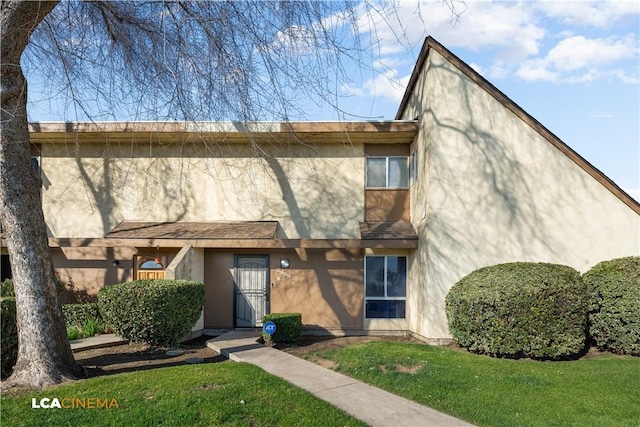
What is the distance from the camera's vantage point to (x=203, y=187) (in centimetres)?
1414

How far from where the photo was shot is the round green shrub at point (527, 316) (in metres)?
9.48

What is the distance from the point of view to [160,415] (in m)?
5.82

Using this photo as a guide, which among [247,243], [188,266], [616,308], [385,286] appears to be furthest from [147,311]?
[616,308]

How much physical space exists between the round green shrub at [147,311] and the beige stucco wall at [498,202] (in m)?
5.90

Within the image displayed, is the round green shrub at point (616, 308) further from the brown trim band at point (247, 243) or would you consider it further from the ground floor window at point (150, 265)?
the ground floor window at point (150, 265)

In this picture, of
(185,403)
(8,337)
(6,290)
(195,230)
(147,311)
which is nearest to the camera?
(185,403)

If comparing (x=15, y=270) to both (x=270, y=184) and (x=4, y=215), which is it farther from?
(x=270, y=184)

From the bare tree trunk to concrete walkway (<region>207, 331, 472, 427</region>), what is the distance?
330 cm

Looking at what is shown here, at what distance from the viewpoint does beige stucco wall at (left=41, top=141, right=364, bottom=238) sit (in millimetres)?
13938

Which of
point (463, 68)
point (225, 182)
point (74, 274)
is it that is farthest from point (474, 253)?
point (74, 274)

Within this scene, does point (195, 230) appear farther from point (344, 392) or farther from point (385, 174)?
point (344, 392)

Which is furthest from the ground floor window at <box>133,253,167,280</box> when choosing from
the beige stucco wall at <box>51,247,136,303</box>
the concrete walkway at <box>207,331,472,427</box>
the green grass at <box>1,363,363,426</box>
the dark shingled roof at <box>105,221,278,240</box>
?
the green grass at <box>1,363,363,426</box>

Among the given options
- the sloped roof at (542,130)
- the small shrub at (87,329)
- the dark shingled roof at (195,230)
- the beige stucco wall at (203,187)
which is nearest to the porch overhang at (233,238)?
the dark shingled roof at (195,230)

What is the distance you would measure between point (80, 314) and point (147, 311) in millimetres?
4071
